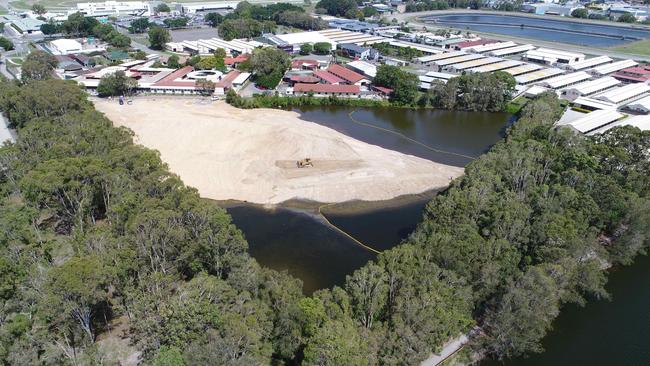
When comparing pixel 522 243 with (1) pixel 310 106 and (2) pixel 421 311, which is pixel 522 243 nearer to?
(2) pixel 421 311

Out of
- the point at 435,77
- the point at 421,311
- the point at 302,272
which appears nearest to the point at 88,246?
the point at 302,272

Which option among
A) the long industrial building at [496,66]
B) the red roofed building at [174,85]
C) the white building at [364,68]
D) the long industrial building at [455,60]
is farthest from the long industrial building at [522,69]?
the red roofed building at [174,85]

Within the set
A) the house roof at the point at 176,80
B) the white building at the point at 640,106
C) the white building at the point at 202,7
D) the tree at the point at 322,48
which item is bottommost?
the white building at the point at 640,106

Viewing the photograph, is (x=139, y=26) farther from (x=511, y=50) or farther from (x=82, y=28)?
(x=511, y=50)

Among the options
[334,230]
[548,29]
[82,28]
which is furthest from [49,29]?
[548,29]

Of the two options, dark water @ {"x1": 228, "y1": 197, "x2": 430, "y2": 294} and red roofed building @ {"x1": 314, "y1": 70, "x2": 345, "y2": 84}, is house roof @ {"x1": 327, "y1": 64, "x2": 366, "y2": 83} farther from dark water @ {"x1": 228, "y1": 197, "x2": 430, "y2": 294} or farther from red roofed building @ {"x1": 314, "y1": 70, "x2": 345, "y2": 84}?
dark water @ {"x1": 228, "y1": 197, "x2": 430, "y2": 294}

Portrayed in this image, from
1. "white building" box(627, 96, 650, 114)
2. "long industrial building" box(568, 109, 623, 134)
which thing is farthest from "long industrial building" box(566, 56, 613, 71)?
"long industrial building" box(568, 109, 623, 134)

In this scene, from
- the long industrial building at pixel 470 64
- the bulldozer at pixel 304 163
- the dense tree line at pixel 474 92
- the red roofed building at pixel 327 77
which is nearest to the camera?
the bulldozer at pixel 304 163

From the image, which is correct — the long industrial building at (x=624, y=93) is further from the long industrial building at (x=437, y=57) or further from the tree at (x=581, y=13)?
the tree at (x=581, y=13)
